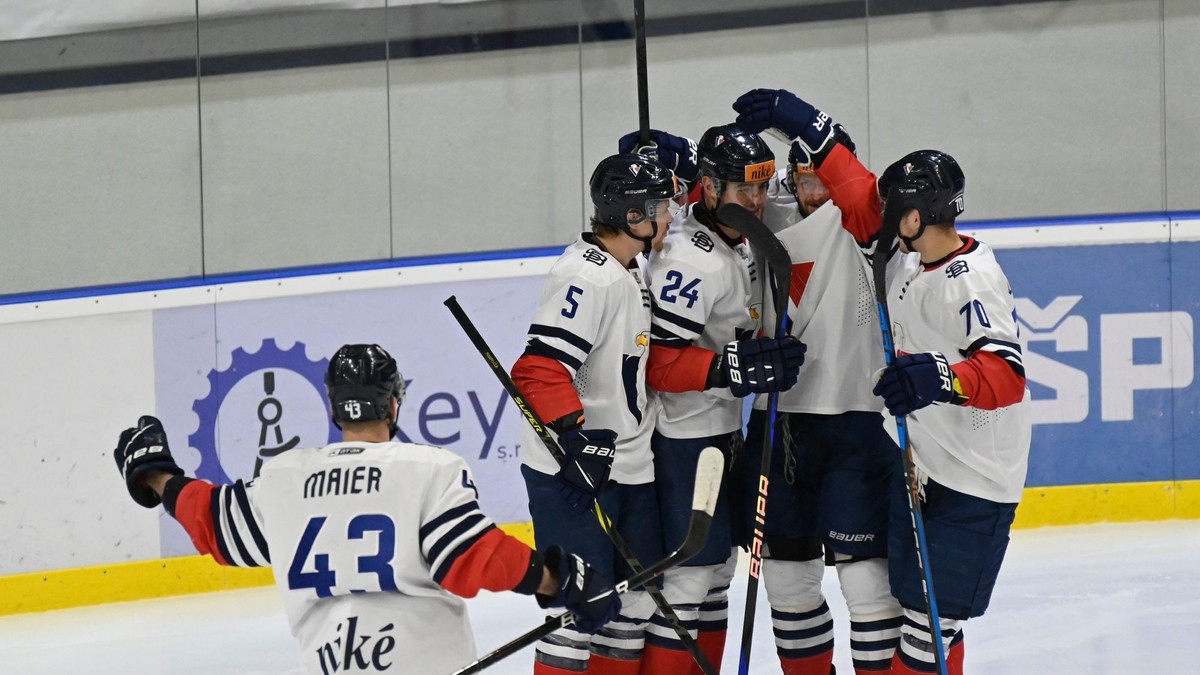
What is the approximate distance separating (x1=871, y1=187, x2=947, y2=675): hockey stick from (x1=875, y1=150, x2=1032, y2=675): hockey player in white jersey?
0.02 metres

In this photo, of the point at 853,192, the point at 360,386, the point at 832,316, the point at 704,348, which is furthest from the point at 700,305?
the point at 360,386

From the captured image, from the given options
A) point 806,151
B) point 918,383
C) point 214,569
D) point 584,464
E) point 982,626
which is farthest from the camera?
point 214,569

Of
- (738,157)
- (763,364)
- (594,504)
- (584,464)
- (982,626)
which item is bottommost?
(982,626)

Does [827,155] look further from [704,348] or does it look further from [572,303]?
[572,303]

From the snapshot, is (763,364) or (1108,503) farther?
(1108,503)

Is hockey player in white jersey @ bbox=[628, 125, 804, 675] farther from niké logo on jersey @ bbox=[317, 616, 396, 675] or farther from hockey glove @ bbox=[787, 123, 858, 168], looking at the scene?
niké logo on jersey @ bbox=[317, 616, 396, 675]

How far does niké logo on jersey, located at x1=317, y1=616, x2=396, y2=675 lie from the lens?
2596 mm

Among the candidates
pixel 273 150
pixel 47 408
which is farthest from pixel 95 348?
pixel 273 150

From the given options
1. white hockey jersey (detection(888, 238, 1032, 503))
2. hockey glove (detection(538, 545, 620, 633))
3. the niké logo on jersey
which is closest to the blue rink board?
white hockey jersey (detection(888, 238, 1032, 503))

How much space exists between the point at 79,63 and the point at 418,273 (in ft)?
4.85

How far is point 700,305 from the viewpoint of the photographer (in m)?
3.67

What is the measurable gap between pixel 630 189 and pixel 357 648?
54.0 inches

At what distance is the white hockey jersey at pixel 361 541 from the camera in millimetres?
2541

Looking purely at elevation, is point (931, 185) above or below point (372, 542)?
above
